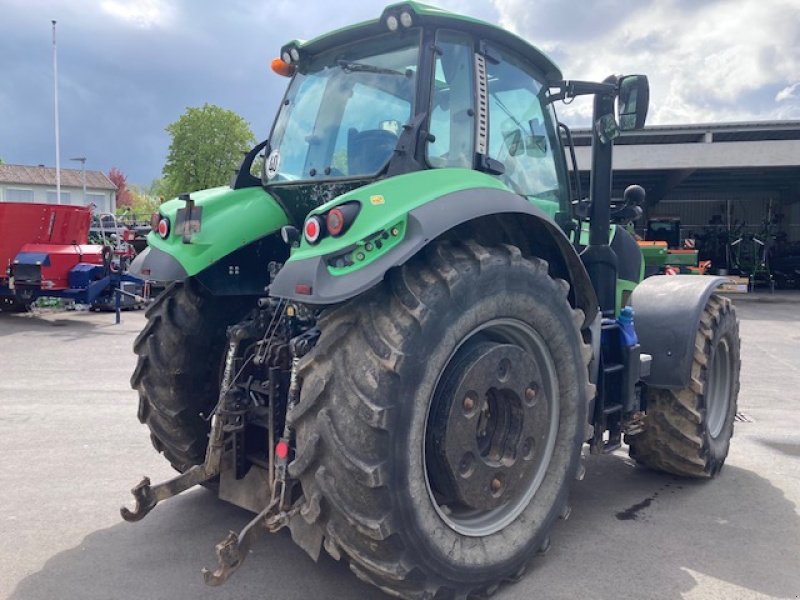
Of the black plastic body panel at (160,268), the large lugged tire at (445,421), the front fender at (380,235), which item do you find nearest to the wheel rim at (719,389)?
the large lugged tire at (445,421)

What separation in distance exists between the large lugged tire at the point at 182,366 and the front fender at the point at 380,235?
119 cm

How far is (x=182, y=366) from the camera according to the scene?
11.3ft

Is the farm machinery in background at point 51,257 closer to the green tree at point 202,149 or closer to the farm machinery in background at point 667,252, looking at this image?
the farm machinery in background at point 667,252

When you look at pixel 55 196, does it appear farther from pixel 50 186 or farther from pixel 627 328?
pixel 627 328

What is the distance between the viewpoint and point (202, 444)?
3.58 m

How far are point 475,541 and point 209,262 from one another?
5.73 feet

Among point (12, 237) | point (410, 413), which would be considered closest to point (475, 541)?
Result: point (410, 413)

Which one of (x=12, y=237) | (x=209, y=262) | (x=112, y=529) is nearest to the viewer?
(x=209, y=262)

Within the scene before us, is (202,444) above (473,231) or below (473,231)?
below

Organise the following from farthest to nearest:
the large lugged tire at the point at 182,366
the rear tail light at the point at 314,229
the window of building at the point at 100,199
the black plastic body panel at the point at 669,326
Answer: the window of building at the point at 100,199 → the black plastic body panel at the point at 669,326 → the large lugged tire at the point at 182,366 → the rear tail light at the point at 314,229

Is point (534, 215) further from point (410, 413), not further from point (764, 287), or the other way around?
point (764, 287)

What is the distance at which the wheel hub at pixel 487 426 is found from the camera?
2668 mm

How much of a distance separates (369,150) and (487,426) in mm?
1429

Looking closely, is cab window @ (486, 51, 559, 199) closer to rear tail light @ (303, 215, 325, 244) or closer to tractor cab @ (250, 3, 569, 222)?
tractor cab @ (250, 3, 569, 222)
